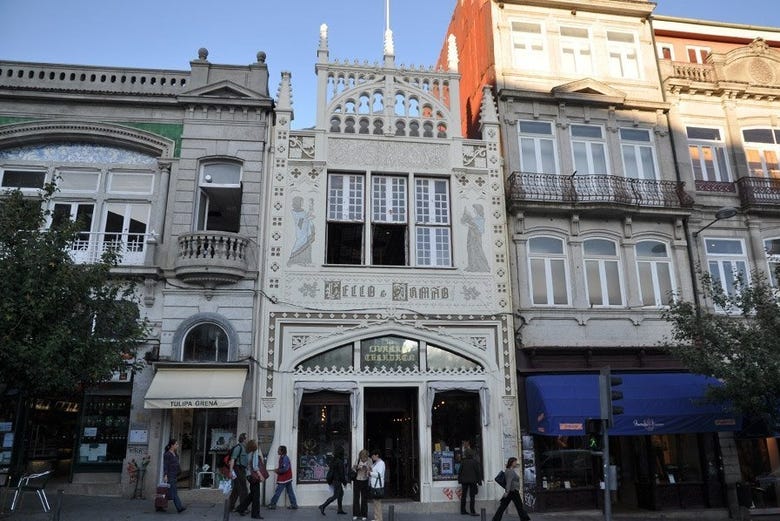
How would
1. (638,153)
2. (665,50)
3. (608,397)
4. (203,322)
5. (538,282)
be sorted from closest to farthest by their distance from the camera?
(608,397) → (203,322) → (538,282) → (638,153) → (665,50)

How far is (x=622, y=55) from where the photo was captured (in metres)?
20.8

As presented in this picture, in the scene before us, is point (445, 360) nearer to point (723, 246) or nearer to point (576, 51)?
point (723, 246)

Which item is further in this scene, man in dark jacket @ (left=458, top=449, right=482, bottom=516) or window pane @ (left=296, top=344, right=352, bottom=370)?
window pane @ (left=296, top=344, right=352, bottom=370)

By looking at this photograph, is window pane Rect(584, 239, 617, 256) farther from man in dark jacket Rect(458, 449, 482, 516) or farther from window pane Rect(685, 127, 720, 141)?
man in dark jacket Rect(458, 449, 482, 516)

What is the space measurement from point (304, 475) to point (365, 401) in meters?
2.55

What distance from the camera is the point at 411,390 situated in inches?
658

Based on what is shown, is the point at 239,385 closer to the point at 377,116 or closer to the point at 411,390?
the point at 411,390

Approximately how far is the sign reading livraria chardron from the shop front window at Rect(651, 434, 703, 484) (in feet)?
24.9

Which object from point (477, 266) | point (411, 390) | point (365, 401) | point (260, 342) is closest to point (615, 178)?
point (477, 266)

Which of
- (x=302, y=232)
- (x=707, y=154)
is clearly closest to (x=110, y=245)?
(x=302, y=232)

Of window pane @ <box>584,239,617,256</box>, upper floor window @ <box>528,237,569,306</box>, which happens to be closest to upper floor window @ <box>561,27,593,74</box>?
window pane @ <box>584,239,617,256</box>

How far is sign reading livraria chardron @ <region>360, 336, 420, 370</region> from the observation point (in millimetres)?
16312

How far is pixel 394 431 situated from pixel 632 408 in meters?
6.55

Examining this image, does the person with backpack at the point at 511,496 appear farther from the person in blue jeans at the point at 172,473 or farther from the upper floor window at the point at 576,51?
the upper floor window at the point at 576,51
